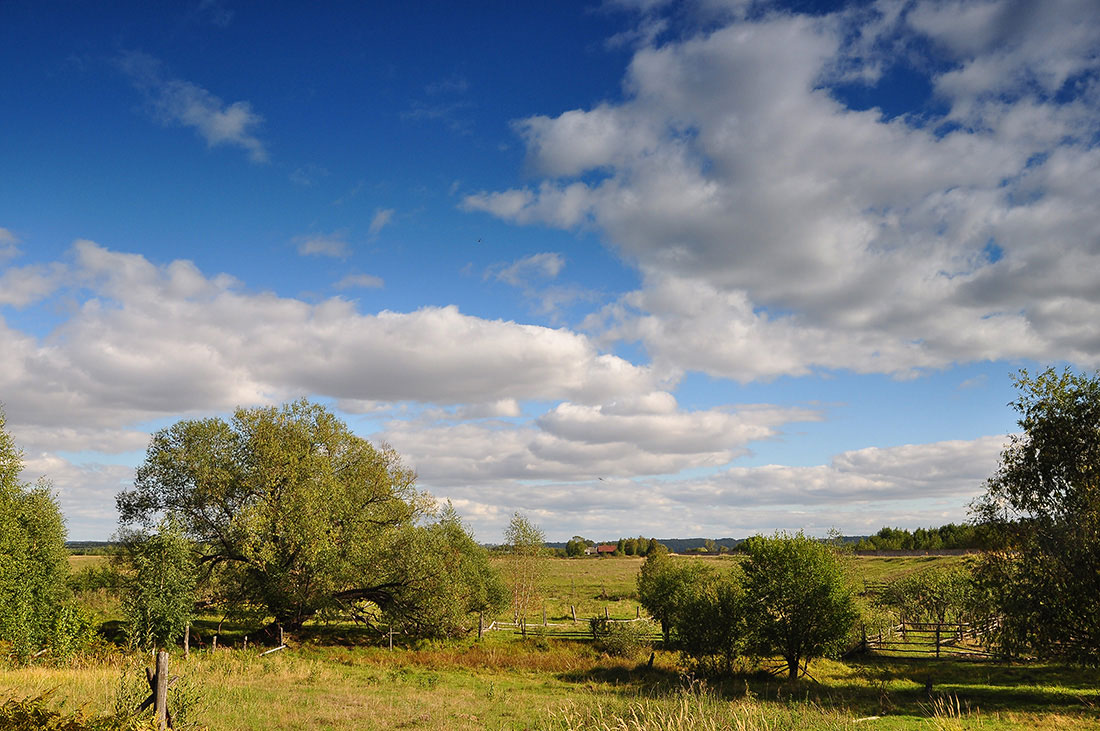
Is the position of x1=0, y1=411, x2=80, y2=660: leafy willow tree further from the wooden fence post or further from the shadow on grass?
the shadow on grass

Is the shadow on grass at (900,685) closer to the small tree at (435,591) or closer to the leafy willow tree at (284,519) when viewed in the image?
the small tree at (435,591)

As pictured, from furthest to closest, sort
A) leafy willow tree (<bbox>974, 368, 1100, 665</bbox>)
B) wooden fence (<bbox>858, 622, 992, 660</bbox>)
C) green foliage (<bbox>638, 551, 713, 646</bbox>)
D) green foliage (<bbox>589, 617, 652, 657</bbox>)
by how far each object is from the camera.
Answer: green foliage (<bbox>589, 617, 652, 657</bbox>)
wooden fence (<bbox>858, 622, 992, 660</bbox>)
green foliage (<bbox>638, 551, 713, 646</bbox>)
leafy willow tree (<bbox>974, 368, 1100, 665</bbox>)

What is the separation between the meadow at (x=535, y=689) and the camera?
1653 cm

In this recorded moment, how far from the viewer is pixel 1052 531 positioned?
28.8 meters

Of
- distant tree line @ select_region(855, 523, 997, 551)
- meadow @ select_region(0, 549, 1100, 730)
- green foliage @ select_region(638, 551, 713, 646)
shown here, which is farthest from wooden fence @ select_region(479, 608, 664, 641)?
distant tree line @ select_region(855, 523, 997, 551)

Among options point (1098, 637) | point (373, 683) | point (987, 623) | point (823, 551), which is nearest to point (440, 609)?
point (373, 683)

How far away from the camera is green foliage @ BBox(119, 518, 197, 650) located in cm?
3234

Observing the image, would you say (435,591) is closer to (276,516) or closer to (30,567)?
(276,516)

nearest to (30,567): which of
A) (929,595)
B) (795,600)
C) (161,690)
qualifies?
(161,690)

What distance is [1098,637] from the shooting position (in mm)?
27312

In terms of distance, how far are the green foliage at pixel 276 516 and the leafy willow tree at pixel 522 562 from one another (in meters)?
18.8

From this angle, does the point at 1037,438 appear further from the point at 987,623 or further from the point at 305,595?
the point at 305,595

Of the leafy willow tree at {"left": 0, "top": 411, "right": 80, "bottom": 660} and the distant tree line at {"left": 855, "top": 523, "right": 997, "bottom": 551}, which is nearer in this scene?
the leafy willow tree at {"left": 0, "top": 411, "right": 80, "bottom": 660}

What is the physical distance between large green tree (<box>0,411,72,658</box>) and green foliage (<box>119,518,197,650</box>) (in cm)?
319
